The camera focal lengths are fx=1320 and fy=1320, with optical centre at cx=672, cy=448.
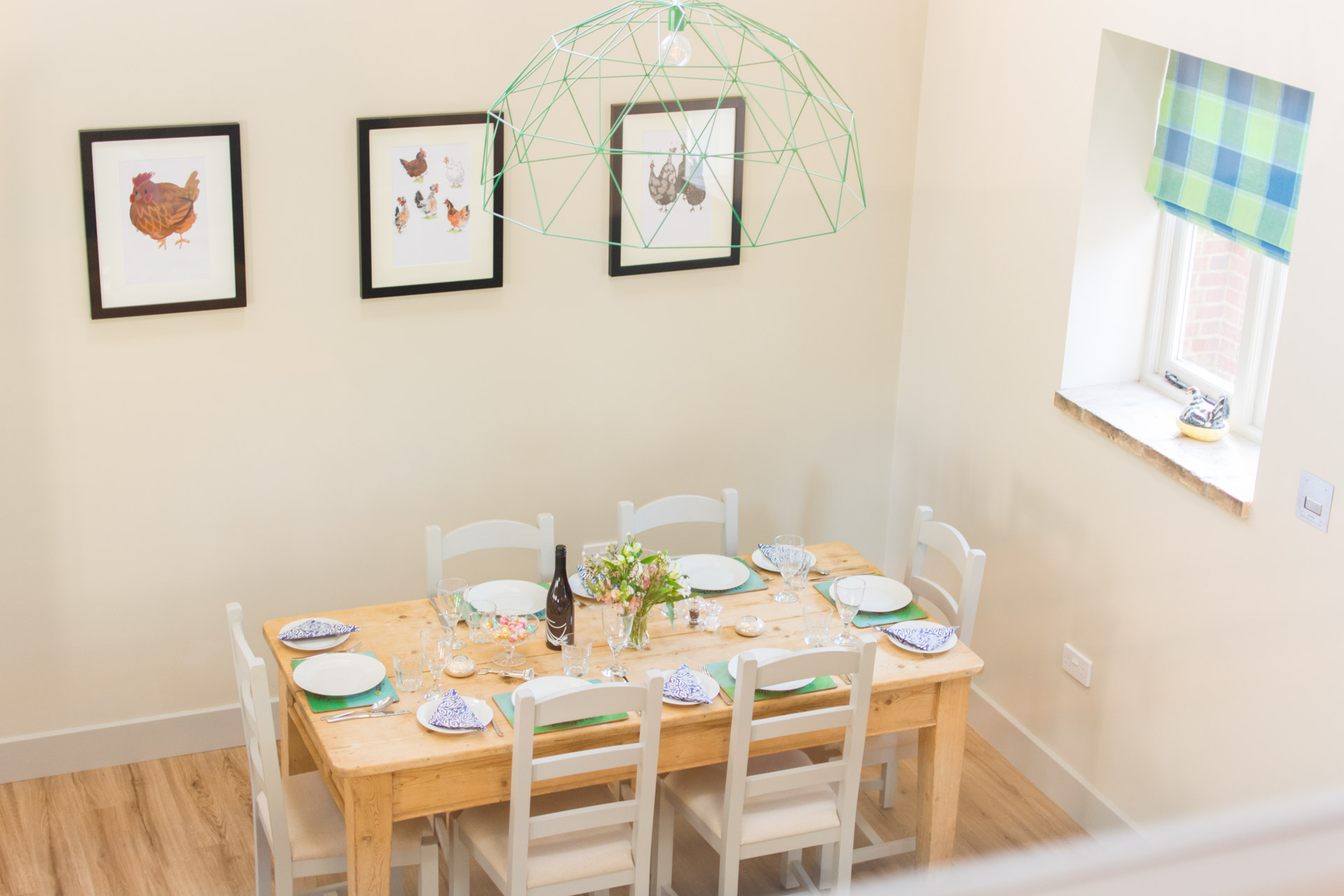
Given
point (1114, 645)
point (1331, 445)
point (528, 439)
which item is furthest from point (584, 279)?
point (1331, 445)

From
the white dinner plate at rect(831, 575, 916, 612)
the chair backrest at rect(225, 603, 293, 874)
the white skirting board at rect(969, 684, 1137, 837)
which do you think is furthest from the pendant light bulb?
the white skirting board at rect(969, 684, 1137, 837)

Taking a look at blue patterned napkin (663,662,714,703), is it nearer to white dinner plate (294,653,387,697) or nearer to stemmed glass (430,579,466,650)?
stemmed glass (430,579,466,650)

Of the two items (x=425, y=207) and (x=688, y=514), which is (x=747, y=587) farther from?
(x=425, y=207)

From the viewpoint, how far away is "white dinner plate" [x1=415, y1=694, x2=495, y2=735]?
2.91 metres

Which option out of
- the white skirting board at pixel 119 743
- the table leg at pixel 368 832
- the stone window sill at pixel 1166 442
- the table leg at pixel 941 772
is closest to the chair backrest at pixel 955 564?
the table leg at pixel 941 772

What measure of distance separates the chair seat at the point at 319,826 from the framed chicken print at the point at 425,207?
57.5 inches

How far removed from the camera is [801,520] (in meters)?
4.69

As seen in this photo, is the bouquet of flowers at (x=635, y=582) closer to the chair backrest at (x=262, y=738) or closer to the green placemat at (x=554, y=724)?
the green placemat at (x=554, y=724)

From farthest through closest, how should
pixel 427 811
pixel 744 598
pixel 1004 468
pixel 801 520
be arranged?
pixel 801 520
pixel 1004 468
pixel 744 598
pixel 427 811

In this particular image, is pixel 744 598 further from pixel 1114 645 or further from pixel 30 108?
pixel 30 108

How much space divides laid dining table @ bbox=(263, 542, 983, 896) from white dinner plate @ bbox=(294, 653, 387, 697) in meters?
0.03

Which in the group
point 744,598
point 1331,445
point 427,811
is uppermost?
point 1331,445

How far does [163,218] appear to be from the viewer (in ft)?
11.8

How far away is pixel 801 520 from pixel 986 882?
445 centimetres
